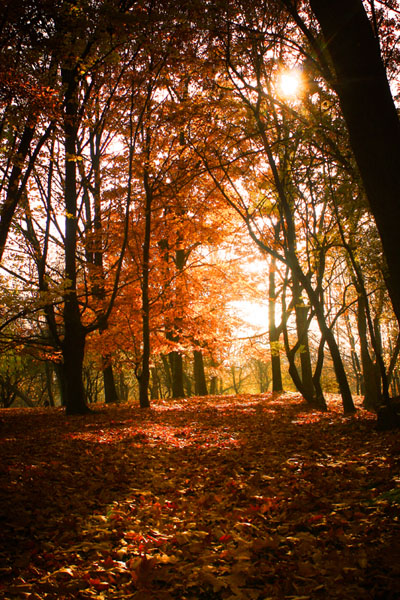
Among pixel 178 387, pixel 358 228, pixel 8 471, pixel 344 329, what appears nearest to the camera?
pixel 8 471

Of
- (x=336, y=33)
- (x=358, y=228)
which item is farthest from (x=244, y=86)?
(x=336, y=33)

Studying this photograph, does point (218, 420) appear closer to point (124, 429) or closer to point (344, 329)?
point (124, 429)

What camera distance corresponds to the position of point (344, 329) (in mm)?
37344

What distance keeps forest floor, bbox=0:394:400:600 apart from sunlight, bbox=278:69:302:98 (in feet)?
28.0

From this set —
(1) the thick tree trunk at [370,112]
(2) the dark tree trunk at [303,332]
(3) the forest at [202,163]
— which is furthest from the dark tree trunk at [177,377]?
(1) the thick tree trunk at [370,112]

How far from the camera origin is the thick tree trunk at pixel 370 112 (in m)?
3.36

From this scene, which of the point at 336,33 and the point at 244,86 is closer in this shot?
the point at 336,33

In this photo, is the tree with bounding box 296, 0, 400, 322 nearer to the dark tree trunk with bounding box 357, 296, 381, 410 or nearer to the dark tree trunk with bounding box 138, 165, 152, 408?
the dark tree trunk with bounding box 357, 296, 381, 410

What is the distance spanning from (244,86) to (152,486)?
10031mm

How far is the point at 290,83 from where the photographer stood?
974 cm

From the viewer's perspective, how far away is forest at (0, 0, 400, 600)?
297cm

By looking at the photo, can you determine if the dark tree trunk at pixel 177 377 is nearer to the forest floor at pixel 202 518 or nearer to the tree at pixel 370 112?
the forest floor at pixel 202 518

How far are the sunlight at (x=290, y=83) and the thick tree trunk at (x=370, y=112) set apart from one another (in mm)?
6353

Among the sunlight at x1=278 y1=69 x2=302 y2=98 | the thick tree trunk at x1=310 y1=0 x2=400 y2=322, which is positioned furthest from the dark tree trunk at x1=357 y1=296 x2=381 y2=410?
the thick tree trunk at x1=310 y1=0 x2=400 y2=322
